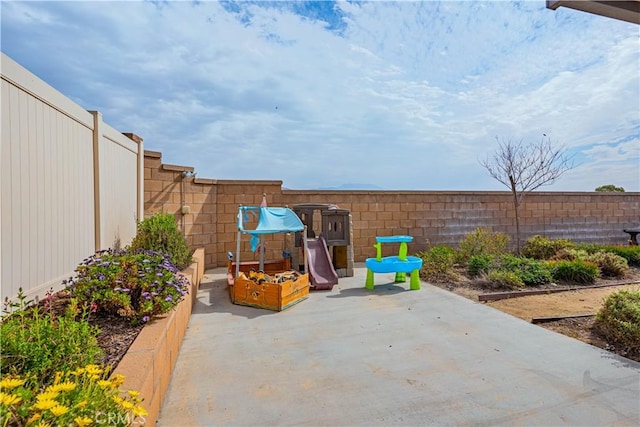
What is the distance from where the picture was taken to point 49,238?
279 centimetres

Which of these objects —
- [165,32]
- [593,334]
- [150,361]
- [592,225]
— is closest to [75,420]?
[150,361]

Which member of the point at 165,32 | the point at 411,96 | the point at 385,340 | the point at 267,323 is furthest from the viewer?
the point at 411,96

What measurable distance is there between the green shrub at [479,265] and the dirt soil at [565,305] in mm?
423

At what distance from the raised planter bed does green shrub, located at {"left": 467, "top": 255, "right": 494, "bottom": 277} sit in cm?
532

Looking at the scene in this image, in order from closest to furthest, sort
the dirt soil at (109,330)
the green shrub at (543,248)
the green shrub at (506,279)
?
1. the dirt soil at (109,330)
2. the green shrub at (506,279)
3. the green shrub at (543,248)

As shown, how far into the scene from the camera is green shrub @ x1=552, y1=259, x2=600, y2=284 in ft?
19.5

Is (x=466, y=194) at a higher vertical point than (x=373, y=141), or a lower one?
lower

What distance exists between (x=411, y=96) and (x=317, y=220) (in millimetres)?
3590

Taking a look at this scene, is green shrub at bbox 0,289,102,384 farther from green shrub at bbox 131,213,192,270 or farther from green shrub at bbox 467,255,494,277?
green shrub at bbox 467,255,494,277

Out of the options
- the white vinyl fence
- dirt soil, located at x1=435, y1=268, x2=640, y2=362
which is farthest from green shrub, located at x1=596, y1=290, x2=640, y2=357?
the white vinyl fence

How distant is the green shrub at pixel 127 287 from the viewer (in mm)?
2516

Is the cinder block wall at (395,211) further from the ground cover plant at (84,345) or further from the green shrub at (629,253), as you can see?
the ground cover plant at (84,345)

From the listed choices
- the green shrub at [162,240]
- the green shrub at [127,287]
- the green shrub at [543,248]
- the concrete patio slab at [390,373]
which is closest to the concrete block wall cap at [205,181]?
the green shrub at [162,240]

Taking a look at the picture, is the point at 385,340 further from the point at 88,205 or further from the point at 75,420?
the point at 88,205
